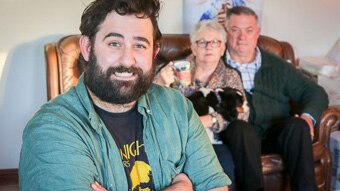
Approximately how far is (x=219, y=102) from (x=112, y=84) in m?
0.99

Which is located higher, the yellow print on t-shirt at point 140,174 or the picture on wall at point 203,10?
the picture on wall at point 203,10

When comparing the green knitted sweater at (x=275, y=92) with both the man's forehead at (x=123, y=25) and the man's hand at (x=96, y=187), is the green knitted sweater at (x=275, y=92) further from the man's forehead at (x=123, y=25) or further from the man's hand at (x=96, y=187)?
the man's hand at (x=96, y=187)

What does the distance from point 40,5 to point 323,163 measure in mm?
1943

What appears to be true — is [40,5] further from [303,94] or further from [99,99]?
[303,94]

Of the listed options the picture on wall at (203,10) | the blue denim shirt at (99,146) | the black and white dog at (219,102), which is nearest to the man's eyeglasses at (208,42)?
the black and white dog at (219,102)

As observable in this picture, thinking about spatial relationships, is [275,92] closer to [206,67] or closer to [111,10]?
[206,67]

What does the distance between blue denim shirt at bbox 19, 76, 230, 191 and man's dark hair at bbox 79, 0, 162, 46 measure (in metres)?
0.19

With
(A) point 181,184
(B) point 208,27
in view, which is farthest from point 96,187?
(B) point 208,27

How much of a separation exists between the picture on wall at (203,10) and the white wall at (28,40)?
6cm

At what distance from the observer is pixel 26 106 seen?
9.01ft

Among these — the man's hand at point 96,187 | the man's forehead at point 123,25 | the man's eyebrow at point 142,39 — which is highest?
the man's forehead at point 123,25

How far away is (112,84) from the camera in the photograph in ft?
4.38

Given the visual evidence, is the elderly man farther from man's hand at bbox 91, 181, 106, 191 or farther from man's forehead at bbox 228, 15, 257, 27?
man's hand at bbox 91, 181, 106, 191

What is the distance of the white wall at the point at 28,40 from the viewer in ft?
8.48
